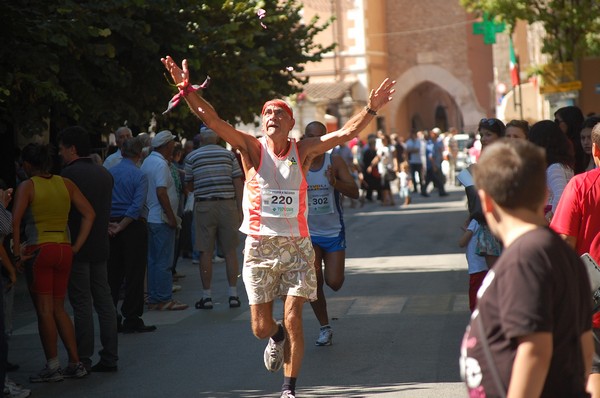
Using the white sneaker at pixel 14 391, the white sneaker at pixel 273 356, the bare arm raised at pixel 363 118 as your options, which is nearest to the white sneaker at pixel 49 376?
the white sneaker at pixel 14 391

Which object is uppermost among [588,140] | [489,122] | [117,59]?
[117,59]

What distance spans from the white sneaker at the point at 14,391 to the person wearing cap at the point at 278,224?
1.75 meters

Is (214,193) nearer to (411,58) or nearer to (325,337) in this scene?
(325,337)

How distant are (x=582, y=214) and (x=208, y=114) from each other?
2589 millimetres

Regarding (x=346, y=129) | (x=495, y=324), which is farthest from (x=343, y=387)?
(x=495, y=324)

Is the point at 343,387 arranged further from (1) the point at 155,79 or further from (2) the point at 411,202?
(2) the point at 411,202

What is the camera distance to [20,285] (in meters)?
16.5

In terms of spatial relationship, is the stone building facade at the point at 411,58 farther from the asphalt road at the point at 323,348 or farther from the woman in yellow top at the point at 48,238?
the woman in yellow top at the point at 48,238

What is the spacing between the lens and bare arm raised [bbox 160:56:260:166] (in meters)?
7.48

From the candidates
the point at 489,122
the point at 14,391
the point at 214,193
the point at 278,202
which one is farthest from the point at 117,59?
the point at 278,202

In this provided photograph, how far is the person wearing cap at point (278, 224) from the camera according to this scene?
7816mm

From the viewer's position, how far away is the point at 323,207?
1025 cm

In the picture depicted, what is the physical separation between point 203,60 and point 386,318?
25.6 ft

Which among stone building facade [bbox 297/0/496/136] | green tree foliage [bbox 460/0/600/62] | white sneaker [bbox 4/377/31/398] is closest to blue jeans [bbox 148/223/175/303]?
white sneaker [bbox 4/377/31/398]
